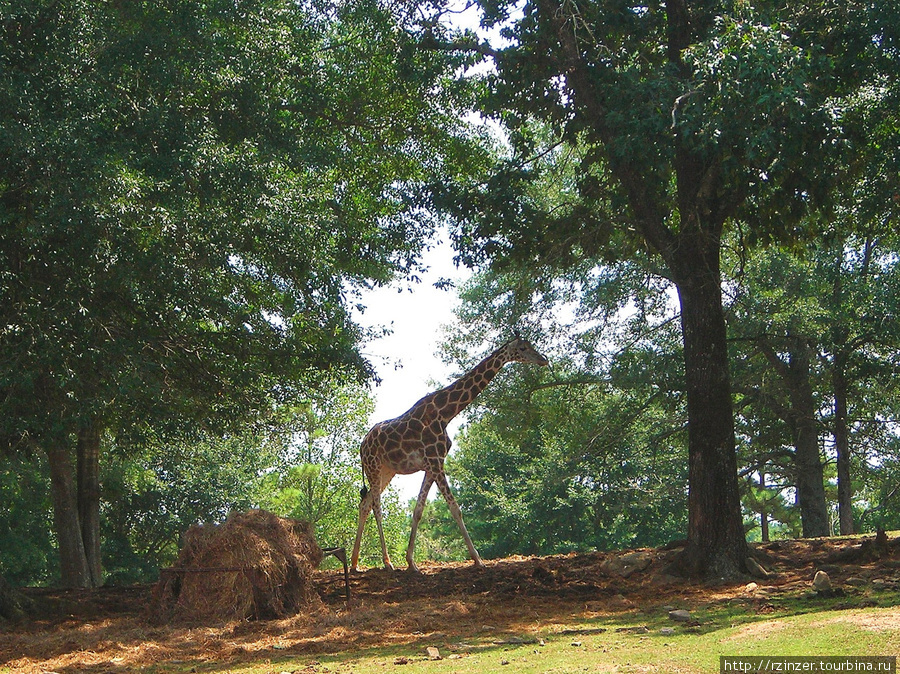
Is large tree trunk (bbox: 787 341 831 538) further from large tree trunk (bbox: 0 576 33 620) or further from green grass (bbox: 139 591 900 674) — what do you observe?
large tree trunk (bbox: 0 576 33 620)

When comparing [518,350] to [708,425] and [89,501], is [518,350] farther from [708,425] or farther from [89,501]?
[89,501]

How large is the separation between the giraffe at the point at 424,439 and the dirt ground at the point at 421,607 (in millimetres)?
1382

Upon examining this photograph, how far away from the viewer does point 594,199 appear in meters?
14.6

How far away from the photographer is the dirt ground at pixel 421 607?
29.6ft

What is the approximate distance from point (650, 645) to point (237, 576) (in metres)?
4.89

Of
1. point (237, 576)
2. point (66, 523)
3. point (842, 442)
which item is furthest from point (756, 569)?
point (66, 523)

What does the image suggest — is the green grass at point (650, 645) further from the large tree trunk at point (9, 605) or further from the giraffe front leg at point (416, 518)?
the giraffe front leg at point (416, 518)

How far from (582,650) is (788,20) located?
8.59 metres

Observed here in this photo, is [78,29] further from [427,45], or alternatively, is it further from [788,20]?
[788,20]

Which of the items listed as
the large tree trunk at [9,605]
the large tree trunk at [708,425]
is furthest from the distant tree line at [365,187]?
the large tree trunk at [9,605]


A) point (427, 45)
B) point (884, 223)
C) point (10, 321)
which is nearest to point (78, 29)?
point (10, 321)

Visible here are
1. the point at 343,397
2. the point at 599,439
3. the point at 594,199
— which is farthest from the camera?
the point at 343,397

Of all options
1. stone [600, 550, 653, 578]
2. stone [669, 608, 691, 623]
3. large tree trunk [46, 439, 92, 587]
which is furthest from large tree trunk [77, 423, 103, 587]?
stone [669, 608, 691, 623]

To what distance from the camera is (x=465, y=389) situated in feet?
50.2
